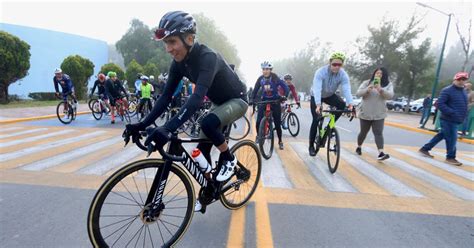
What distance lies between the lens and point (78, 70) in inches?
793

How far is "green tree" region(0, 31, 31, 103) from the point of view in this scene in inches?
553

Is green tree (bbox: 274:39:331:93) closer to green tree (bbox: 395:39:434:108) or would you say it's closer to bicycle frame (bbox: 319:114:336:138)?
green tree (bbox: 395:39:434:108)

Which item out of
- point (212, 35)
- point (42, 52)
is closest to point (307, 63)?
point (212, 35)

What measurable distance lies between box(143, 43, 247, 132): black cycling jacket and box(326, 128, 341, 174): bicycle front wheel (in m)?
2.62

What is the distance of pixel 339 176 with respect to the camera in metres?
4.88

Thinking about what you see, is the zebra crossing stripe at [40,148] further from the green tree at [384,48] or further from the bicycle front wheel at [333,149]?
the green tree at [384,48]

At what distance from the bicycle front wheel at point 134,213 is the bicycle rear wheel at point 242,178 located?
1.74ft

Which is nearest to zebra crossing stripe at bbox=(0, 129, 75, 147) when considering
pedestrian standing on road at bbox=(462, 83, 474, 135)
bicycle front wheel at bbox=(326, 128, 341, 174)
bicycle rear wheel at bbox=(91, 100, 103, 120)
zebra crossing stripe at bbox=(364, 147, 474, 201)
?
bicycle rear wheel at bbox=(91, 100, 103, 120)

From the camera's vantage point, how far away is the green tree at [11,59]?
46.1 feet

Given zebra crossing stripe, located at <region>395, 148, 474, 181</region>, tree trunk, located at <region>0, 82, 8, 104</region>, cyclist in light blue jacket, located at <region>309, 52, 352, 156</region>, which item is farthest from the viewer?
tree trunk, located at <region>0, 82, 8, 104</region>

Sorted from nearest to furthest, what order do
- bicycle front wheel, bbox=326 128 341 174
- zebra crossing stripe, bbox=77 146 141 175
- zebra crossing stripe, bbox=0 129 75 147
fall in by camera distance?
zebra crossing stripe, bbox=77 146 141 175, bicycle front wheel, bbox=326 128 341 174, zebra crossing stripe, bbox=0 129 75 147

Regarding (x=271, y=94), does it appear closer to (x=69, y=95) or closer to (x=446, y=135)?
(x=446, y=135)

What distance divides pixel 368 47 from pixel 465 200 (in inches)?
1518

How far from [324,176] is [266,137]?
157cm
